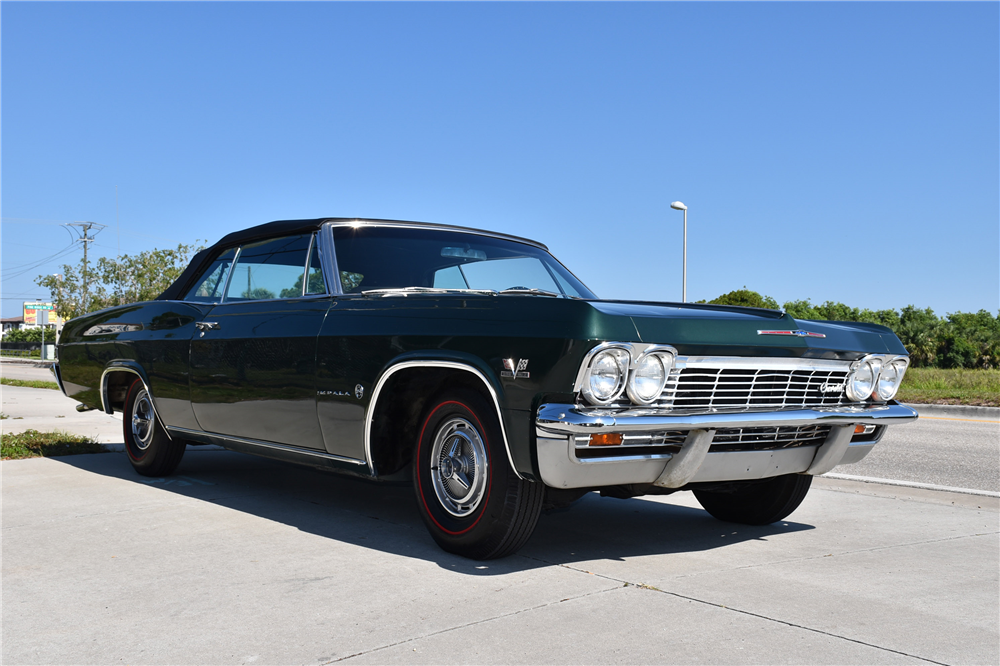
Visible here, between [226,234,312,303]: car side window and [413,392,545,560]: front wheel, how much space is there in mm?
1524

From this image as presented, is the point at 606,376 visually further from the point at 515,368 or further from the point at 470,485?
the point at 470,485

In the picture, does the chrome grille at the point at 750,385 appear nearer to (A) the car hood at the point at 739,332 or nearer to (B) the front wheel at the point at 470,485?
(A) the car hood at the point at 739,332

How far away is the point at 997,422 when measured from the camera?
13055mm

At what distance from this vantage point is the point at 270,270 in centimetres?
570

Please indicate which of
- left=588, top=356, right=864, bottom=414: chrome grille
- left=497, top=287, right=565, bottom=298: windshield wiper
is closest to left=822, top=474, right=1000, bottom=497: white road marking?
left=588, top=356, right=864, bottom=414: chrome grille

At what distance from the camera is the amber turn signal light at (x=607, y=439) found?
12.0ft

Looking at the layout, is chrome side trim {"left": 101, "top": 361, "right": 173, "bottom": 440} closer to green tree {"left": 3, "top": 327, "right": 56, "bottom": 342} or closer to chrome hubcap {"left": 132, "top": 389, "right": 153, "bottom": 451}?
chrome hubcap {"left": 132, "top": 389, "right": 153, "bottom": 451}

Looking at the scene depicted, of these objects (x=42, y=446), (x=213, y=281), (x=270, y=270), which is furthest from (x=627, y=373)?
(x=42, y=446)

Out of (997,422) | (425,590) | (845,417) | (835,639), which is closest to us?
(835,639)

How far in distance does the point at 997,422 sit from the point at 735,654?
1203cm

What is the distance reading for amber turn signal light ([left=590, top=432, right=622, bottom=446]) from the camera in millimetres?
3662

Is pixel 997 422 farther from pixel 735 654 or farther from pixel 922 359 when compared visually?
pixel 922 359

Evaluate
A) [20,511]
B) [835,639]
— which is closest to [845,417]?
[835,639]

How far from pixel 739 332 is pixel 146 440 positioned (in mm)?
4667
